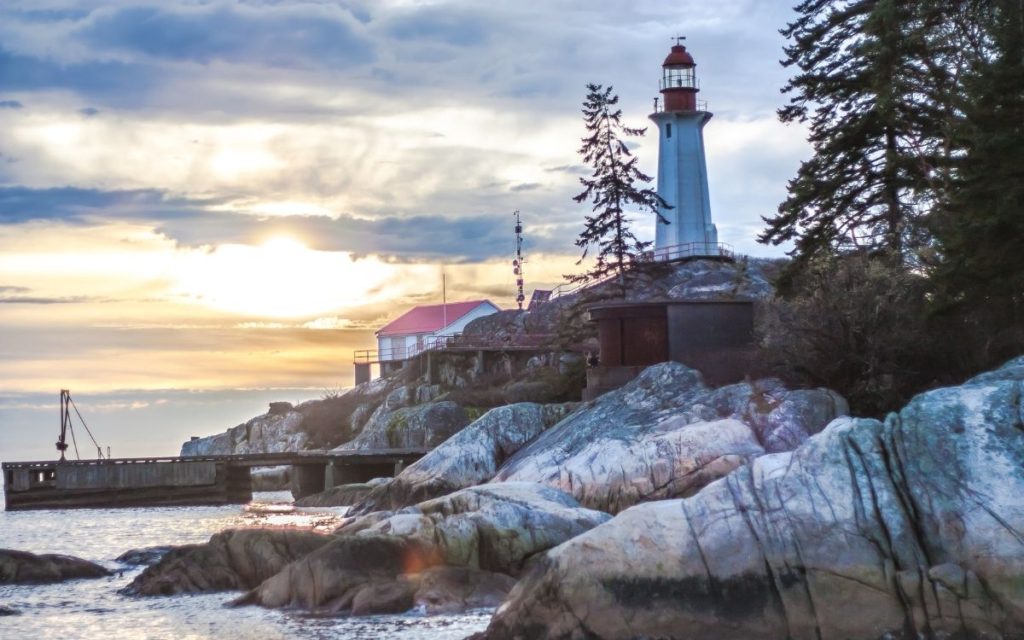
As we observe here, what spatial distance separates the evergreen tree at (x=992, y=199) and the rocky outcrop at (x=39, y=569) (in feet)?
62.8

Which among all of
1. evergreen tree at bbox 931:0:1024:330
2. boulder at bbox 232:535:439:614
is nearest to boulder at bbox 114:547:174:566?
boulder at bbox 232:535:439:614

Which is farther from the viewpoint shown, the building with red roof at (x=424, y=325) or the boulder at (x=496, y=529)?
the building with red roof at (x=424, y=325)

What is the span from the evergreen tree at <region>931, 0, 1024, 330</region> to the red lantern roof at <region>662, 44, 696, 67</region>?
1582 inches

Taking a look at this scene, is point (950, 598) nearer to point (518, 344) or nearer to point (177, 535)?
point (177, 535)

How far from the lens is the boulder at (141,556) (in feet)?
93.8

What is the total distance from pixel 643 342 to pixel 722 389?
23.1 ft

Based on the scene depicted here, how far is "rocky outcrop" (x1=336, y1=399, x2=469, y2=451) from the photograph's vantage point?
54156 mm

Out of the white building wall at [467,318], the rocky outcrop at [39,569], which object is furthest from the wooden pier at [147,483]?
the rocky outcrop at [39,569]

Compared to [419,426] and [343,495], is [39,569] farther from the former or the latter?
[419,426]

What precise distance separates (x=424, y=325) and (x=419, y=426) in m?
28.8

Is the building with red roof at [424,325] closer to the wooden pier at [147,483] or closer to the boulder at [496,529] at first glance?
the wooden pier at [147,483]

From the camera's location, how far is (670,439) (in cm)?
2770

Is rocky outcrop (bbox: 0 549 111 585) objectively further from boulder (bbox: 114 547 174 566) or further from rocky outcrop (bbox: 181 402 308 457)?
rocky outcrop (bbox: 181 402 308 457)

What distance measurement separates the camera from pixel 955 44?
34.7 metres
